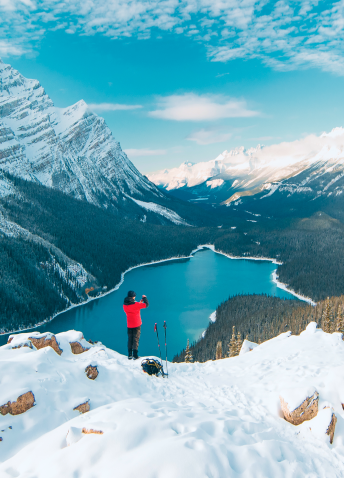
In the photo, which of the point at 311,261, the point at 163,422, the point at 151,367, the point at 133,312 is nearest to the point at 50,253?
the point at 133,312

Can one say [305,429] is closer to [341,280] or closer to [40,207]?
[341,280]

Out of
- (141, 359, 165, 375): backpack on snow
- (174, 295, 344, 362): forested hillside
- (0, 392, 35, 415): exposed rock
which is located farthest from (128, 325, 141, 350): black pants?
(174, 295, 344, 362): forested hillside

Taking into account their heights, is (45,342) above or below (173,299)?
above

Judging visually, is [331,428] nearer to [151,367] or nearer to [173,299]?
[151,367]

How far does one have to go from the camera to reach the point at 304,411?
40.1ft

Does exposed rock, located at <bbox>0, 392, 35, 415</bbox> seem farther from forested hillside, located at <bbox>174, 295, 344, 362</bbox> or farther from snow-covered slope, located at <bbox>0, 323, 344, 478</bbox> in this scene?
forested hillside, located at <bbox>174, 295, 344, 362</bbox>

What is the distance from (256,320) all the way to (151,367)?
65227 mm

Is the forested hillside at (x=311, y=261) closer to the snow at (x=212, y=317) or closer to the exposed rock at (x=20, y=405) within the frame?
the snow at (x=212, y=317)

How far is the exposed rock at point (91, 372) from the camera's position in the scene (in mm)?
15779

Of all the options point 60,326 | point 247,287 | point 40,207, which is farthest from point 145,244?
point 60,326

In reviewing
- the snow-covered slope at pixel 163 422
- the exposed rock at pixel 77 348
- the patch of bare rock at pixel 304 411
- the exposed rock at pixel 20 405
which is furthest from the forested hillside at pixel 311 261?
the exposed rock at pixel 20 405

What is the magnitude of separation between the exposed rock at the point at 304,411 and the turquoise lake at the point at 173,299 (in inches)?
2334

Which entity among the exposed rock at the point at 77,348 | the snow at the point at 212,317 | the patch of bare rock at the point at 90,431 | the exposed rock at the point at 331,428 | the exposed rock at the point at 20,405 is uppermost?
the patch of bare rock at the point at 90,431

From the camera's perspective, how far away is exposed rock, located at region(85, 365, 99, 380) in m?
15.8
